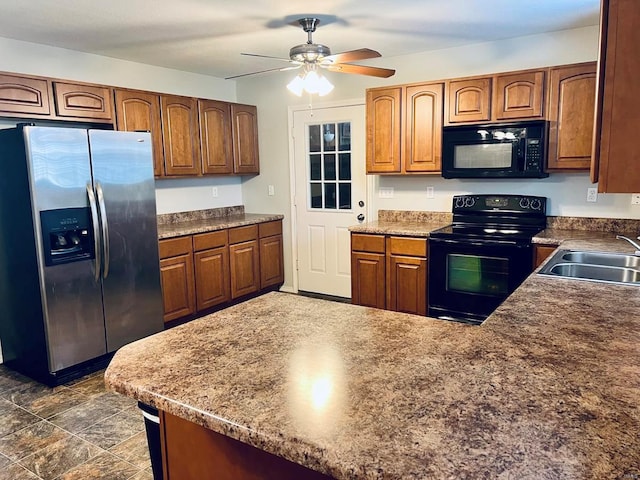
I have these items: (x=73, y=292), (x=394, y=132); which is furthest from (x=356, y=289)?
(x=73, y=292)

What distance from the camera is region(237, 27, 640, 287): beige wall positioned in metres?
3.58

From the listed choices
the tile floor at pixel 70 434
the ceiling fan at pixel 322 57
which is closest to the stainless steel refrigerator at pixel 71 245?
the tile floor at pixel 70 434

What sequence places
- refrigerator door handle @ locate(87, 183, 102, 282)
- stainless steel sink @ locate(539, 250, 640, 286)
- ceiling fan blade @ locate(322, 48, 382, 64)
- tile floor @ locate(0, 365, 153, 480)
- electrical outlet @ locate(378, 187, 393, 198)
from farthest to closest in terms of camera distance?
electrical outlet @ locate(378, 187, 393, 198), refrigerator door handle @ locate(87, 183, 102, 282), ceiling fan blade @ locate(322, 48, 382, 64), stainless steel sink @ locate(539, 250, 640, 286), tile floor @ locate(0, 365, 153, 480)

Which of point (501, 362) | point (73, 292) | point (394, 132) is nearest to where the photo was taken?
point (501, 362)

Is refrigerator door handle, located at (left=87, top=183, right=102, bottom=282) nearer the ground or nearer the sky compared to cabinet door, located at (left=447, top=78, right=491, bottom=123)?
nearer the ground

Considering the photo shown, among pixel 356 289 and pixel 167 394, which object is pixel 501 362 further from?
pixel 356 289

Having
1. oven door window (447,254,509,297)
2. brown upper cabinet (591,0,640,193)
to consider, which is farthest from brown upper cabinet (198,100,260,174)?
brown upper cabinet (591,0,640,193)

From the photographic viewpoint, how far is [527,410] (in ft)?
3.18

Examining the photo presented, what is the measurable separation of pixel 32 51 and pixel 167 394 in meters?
3.56

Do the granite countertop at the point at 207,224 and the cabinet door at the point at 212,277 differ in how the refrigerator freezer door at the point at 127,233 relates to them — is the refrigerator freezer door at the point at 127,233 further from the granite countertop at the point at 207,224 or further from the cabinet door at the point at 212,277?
the cabinet door at the point at 212,277

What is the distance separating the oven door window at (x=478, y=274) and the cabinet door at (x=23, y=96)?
3.19m

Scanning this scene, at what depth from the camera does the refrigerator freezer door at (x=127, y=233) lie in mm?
3281

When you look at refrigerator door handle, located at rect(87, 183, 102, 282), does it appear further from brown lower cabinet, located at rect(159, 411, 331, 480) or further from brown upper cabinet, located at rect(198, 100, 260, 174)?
brown lower cabinet, located at rect(159, 411, 331, 480)

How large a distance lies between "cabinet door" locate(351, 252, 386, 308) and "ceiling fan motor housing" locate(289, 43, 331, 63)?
1.70 metres
